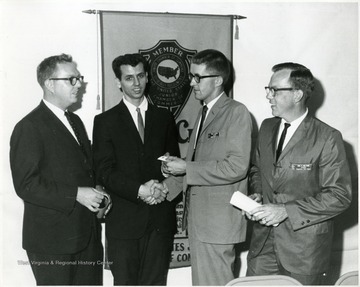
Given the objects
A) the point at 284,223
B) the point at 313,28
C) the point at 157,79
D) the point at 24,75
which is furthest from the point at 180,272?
the point at 313,28

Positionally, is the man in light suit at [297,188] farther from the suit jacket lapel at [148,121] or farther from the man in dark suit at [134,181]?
the suit jacket lapel at [148,121]

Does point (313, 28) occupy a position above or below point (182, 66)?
above

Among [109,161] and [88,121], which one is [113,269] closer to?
[109,161]

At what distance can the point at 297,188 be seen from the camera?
2.34m

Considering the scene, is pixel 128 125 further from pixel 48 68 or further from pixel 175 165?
pixel 48 68

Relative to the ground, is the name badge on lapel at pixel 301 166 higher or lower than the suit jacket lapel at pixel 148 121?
lower

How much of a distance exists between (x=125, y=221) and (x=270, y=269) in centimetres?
91

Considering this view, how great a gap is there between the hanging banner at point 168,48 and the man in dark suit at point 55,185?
1.74ft

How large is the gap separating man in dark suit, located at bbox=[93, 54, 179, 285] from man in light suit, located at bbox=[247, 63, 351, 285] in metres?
0.61

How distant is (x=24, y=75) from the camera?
2.87m

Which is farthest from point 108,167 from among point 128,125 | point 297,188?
point 297,188

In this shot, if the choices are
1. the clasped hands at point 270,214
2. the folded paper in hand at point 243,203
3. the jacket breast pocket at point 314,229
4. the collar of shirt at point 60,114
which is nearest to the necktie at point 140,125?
the collar of shirt at point 60,114

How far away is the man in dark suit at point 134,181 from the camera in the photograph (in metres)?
2.56

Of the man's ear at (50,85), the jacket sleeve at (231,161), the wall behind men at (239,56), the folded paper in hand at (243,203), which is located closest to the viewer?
the folded paper in hand at (243,203)
